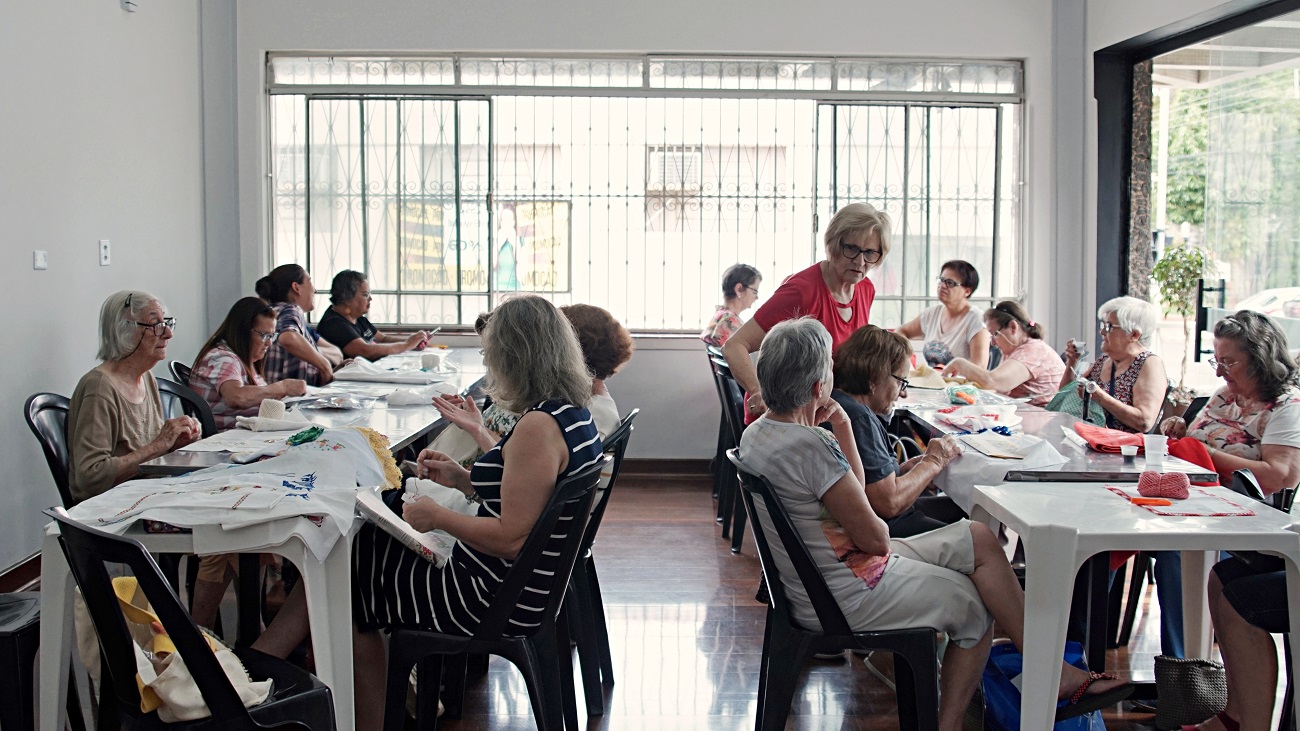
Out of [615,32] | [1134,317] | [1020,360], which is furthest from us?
[615,32]

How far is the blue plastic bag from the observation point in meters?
2.62

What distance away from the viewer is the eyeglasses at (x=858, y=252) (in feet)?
11.5

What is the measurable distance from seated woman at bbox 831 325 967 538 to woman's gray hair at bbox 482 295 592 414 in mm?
769

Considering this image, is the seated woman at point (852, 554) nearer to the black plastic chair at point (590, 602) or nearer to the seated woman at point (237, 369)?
the black plastic chair at point (590, 602)

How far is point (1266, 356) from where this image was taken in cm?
310

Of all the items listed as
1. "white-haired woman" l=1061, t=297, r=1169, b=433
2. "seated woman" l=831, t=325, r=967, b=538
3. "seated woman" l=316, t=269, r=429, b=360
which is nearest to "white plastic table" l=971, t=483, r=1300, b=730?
"seated woman" l=831, t=325, r=967, b=538

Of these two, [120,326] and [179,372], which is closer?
[120,326]

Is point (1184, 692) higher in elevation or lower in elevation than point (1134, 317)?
lower

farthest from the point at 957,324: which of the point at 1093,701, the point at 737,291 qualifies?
the point at 1093,701

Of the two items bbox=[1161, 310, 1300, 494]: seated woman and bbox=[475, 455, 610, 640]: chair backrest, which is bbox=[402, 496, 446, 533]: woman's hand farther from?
bbox=[1161, 310, 1300, 494]: seated woman

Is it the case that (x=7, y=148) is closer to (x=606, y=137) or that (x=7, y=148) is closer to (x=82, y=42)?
(x=82, y=42)

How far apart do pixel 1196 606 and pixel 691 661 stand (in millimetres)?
1483

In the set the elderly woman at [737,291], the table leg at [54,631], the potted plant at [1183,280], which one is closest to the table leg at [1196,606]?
the potted plant at [1183,280]

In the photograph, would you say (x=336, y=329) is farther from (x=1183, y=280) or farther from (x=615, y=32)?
(x=1183, y=280)
